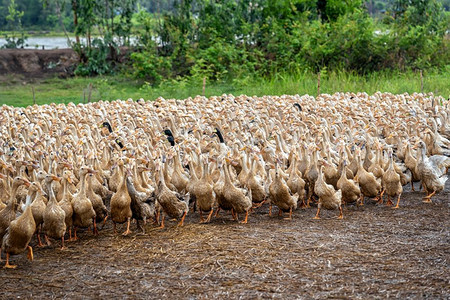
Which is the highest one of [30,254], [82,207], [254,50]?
[82,207]

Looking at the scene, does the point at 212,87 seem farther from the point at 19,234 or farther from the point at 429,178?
the point at 19,234

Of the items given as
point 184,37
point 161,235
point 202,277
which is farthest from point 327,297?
point 184,37

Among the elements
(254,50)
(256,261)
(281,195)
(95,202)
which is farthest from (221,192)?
(254,50)

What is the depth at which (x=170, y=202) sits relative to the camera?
9914 millimetres

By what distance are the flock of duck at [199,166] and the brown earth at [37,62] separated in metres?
19.4

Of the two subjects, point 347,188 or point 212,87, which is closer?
point 347,188

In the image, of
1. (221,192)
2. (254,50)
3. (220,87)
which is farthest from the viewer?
(254,50)

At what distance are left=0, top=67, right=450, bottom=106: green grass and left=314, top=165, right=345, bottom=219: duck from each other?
13.7m

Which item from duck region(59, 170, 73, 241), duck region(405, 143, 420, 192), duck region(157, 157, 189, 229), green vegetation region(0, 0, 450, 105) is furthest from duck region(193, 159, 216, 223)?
green vegetation region(0, 0, 450, 105)

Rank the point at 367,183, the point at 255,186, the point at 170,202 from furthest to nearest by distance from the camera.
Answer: the point at 367,183 → the point at 255,186 → the point at 170,202

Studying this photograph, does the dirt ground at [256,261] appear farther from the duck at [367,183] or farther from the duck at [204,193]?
the duck at [367,183]

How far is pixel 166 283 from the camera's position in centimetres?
769

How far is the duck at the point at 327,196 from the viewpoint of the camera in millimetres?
10258

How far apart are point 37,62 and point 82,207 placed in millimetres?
28152
